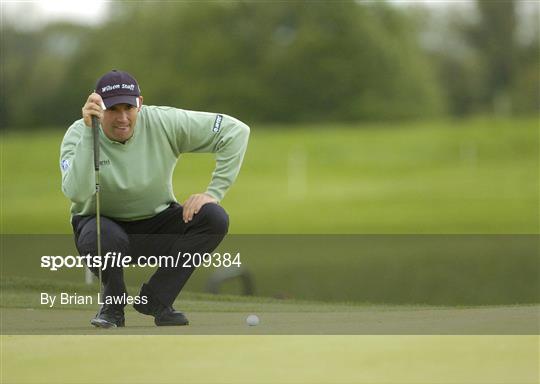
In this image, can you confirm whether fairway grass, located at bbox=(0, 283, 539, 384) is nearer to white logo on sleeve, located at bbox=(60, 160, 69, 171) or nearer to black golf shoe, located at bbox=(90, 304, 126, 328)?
black golf shoe, located at bbox=(90, 304, 126, 328)

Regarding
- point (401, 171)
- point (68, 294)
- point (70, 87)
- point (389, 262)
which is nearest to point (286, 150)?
point (401, 171)

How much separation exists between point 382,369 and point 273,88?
55.1m

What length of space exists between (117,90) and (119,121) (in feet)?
0.47

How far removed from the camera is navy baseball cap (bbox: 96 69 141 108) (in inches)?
198

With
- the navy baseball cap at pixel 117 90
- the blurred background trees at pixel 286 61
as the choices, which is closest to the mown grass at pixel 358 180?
the blurred background trees at pixel 286 61

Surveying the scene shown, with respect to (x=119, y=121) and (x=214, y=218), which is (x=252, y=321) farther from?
(x=119, y=121)

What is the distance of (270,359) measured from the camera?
457 cm

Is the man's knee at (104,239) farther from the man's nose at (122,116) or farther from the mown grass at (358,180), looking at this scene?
the mown grass at (358,180)

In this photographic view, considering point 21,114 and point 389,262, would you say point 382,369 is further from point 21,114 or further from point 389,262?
point 21,114

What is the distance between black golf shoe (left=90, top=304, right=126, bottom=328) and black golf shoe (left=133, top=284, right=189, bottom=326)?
147 millimetres

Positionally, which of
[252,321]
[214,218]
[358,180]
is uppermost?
[358,180]

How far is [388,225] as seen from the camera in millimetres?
35250

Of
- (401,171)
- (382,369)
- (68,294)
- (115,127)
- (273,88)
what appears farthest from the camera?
(273,88)

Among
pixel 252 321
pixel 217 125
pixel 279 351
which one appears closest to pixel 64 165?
pixel 217 125
